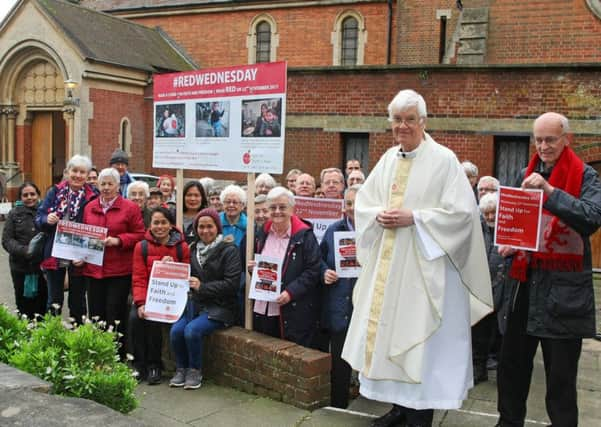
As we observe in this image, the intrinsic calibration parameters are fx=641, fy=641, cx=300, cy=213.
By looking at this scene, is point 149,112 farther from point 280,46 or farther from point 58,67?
point 280,46

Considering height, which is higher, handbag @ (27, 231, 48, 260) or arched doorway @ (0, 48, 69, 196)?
arched doorway @ (0, 48, 69, 196)

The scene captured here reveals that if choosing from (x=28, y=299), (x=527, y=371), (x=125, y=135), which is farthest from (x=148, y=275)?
(x=125, y=135)

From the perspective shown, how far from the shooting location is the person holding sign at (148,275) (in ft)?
19.2

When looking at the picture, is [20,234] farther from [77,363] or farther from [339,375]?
[339,375]

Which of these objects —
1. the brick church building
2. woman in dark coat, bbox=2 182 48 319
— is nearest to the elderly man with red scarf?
woman in dark coat, bbox=2 182 48 319

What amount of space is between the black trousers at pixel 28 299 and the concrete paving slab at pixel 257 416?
3.41 meters

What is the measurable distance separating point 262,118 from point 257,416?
2566mm

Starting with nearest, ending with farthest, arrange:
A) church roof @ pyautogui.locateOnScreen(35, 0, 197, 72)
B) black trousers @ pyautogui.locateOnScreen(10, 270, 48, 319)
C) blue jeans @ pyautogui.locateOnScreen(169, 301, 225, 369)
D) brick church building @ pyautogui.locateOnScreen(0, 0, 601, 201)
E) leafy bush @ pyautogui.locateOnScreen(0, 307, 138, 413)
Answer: leafy bush @ pyautogui.locateOnScreen(0, 307, 138, 413) → blue jeans @ pyautogui.locateOnScreen(169, 301, 225, 369) → black trousers @ pyautogui.locateOnScreen(10, 270, 48, 319) → brick church building @ pyautogui.locateOnScreen(0, 0, 601, 201) → church roof @ pyautogui.locateOnScreen(35, 0, 197, 72)

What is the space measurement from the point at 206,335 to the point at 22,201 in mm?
3082

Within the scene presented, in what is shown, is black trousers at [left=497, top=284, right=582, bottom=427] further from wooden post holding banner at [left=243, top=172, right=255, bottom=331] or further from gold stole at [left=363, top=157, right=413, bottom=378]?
wooden post holding banner at [left=243, top=172, right=255, bottom=331]

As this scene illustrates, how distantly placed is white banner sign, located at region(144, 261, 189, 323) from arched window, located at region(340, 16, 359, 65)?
2185cm

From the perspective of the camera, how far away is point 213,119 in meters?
6.21

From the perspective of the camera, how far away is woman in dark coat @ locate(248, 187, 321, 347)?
5.41 metres

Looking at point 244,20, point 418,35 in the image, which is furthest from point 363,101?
point 244,20
